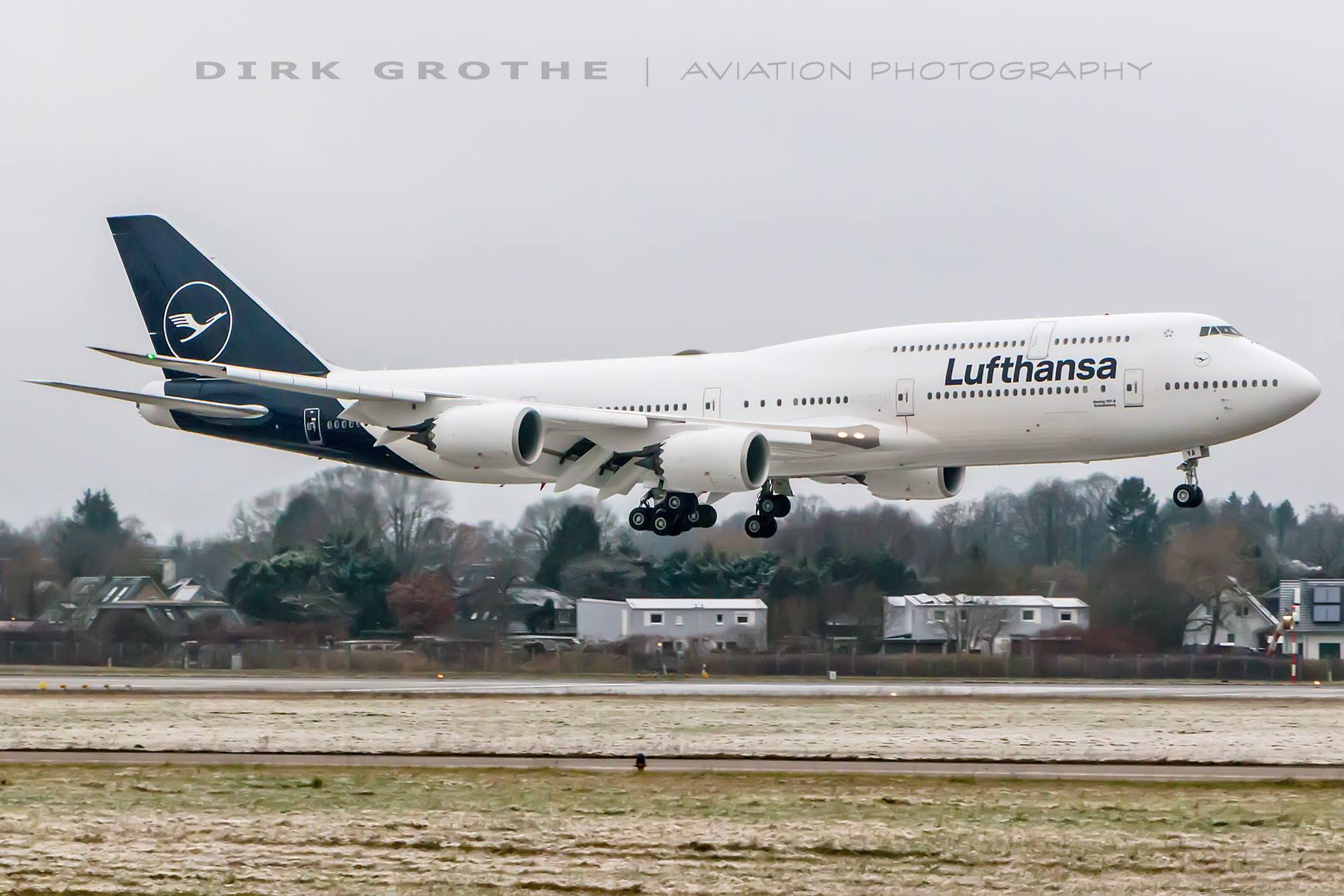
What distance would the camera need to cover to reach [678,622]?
2239 inches

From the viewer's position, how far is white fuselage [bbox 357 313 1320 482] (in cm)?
3606

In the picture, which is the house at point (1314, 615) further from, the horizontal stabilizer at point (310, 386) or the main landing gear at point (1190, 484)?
the horizontal stabilizer at point (310, 386)

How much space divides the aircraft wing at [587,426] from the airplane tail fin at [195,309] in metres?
5.08

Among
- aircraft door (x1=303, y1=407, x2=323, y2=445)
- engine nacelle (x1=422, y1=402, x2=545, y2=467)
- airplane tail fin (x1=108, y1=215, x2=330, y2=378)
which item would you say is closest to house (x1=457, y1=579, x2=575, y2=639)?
aircraft door (x1=303, y1=407, x2=323, y2=445)

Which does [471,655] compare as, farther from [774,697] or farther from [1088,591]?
[1088,591]

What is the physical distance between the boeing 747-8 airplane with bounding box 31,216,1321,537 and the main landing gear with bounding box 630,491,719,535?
51 mm

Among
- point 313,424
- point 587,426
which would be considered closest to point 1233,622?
point 587,426

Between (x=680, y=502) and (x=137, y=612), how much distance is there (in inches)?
801

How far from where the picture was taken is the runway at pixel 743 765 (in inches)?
858

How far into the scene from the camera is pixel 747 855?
16.8 m

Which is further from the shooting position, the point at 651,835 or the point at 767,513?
the point at 767,513

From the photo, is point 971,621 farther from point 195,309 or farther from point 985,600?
point 195,309

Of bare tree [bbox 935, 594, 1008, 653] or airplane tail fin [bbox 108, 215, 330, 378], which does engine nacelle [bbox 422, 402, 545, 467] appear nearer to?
airplane tail fin [bbox 108, 215, 330, 378]

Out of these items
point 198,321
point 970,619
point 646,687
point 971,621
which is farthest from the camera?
point 971,621
